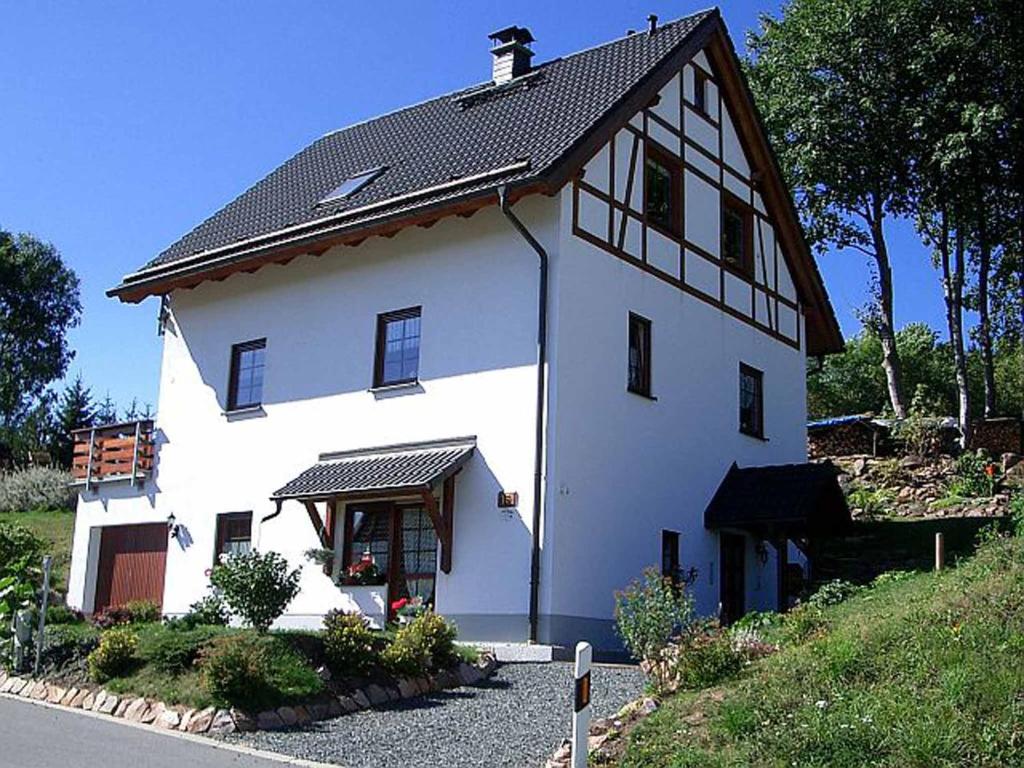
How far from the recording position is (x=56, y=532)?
30797mm

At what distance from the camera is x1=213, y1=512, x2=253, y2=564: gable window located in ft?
71.3

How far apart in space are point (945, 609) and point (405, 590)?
997cm

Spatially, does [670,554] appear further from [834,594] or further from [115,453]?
[115,453]

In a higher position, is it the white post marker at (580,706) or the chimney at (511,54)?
the chimney at (511,54)

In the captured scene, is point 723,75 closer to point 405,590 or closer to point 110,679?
point 405,590

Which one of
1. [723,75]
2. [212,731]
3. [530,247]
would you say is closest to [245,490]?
[530,247]

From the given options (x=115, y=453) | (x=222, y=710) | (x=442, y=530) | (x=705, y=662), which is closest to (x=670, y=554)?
(x=442, y=530)

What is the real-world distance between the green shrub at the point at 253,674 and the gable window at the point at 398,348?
6.88 m

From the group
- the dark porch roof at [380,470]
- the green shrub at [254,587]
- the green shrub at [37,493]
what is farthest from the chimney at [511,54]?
the green shrub at [37,493]

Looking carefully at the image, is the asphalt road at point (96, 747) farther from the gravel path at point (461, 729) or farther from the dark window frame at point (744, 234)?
the dark window frame at point (744, 234)

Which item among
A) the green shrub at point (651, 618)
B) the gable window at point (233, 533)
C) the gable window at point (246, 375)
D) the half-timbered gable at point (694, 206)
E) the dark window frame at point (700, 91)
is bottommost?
the green shrub at point (651, 618)

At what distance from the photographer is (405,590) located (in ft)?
63.2

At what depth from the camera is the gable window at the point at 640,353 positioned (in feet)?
66.7

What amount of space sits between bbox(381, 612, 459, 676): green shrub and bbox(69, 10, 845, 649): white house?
8.44 ft
